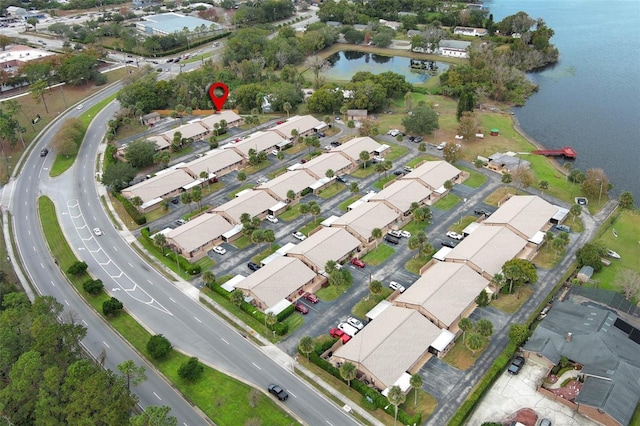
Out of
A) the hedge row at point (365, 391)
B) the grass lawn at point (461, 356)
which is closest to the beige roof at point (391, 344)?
the hedge row at point (365, 391)

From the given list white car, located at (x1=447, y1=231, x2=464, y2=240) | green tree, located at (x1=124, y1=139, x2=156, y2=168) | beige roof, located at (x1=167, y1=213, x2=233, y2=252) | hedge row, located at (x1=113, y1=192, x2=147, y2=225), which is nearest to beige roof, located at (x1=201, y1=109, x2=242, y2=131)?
green tree, located at (x1=124, y1=139, x2=156, y2=168)

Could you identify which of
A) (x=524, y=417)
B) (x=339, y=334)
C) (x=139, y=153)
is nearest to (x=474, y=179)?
(x=339, y=334)

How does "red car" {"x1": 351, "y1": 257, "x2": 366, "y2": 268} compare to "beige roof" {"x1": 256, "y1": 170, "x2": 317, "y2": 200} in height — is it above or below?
below

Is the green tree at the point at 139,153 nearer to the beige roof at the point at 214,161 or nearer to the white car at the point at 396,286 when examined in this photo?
the beige roof at the point at 214,161

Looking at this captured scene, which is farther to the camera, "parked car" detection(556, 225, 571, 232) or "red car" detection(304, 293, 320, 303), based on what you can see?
"parked car" detection(556, 225, 571, 232)

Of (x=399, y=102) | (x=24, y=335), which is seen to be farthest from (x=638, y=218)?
(x=24, y=335)

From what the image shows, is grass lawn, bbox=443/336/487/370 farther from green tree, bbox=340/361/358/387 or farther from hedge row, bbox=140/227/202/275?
hedge row, bbox=140/227/202/275
